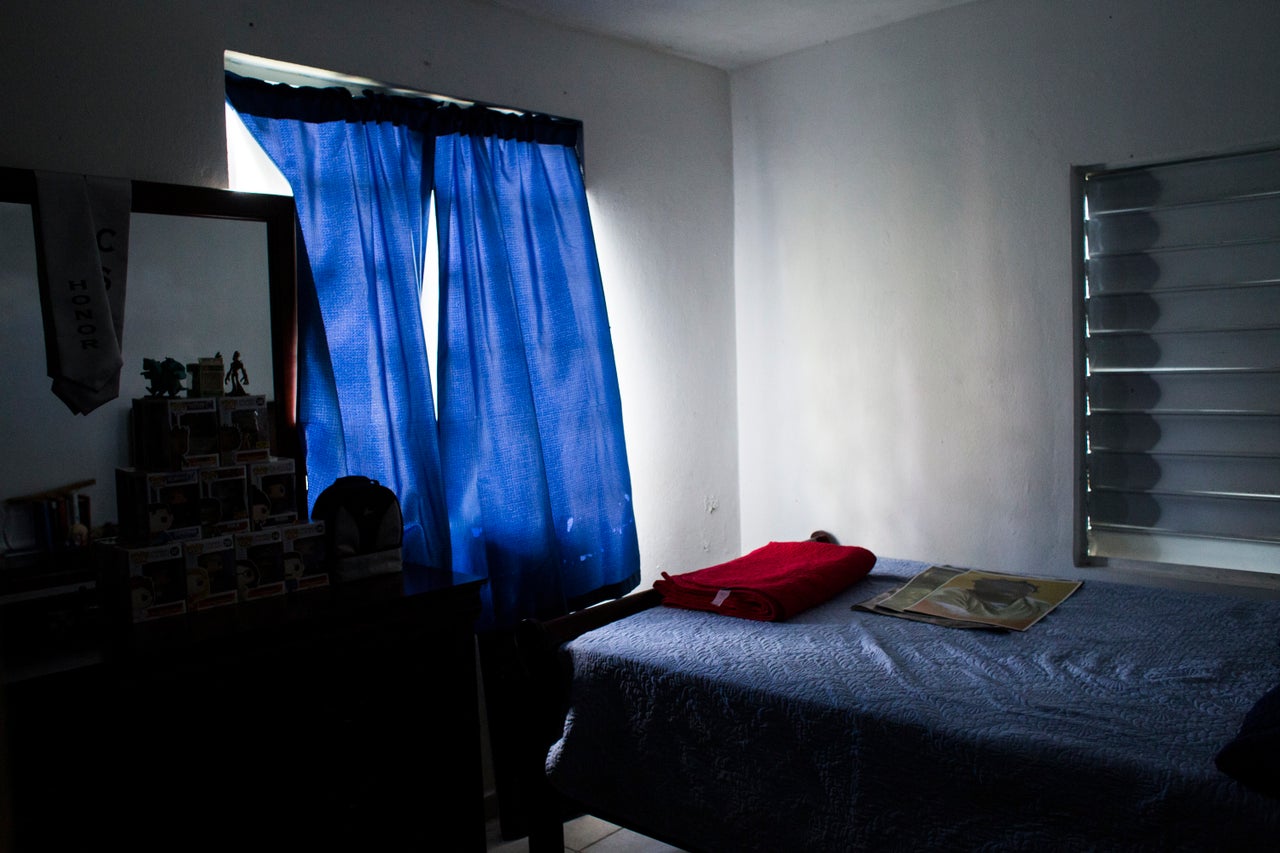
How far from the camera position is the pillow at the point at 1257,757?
4.81ft

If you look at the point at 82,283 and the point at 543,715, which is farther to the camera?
the point at 543,715

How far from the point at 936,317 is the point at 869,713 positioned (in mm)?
1856

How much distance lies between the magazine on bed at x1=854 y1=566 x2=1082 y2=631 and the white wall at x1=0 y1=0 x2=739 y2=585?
1169 millimetres

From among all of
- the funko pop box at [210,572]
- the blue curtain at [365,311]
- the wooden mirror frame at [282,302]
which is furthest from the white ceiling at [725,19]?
the funko pop box at [210,572]

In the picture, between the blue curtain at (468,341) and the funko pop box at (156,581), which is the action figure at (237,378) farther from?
the funko pop box at (156,581)

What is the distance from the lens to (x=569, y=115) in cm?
326

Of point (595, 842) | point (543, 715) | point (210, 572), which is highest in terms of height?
point (210, 572)

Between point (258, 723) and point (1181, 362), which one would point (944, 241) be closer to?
point (1181, 362)

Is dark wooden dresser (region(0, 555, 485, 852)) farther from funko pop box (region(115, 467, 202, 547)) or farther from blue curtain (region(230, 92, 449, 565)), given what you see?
blue curtain (region(230, 92, 449, 565))

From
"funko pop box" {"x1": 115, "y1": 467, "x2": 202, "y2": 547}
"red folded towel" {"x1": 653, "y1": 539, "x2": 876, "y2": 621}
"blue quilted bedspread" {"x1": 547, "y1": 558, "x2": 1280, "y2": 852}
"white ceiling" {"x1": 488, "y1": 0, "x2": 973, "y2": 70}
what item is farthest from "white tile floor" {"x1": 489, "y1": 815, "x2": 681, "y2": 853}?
"white ceiling" {"x1": 488, "y1": 0, "x2": 973, "y2": 70}

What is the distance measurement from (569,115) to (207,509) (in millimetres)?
1784

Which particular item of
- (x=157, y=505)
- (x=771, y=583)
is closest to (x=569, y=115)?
(x=771, y=583)

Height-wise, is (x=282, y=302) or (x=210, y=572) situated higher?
(x=282, y=302)

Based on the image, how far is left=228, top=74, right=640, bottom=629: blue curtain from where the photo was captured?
2.61 meters
